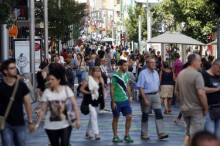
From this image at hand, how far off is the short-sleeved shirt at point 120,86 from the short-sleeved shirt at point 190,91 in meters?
3.30

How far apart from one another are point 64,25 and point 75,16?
3266 mm

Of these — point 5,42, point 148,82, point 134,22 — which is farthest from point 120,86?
point 134,22

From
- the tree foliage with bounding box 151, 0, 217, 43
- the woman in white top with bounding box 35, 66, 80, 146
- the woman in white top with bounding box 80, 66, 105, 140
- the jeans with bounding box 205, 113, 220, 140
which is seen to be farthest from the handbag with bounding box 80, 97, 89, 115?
the tree foliage with bounding box 151, 0, 217, 43

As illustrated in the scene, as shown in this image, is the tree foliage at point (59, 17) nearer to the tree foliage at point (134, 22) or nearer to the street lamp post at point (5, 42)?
the tree foliage at point (134, 22)

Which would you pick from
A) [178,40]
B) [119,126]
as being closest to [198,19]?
[178,40]

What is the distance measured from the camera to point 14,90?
30.8ft

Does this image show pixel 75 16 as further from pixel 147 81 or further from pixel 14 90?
pixel 14 90

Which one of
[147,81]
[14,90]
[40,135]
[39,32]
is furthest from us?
[39,32]

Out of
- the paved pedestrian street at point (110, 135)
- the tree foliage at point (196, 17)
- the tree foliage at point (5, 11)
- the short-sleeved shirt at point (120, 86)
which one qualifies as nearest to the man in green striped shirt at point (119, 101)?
the short-sleeved shirt at point (120, 86)

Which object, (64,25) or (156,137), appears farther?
(64,25)

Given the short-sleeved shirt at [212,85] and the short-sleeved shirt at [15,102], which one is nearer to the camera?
the short-sleeved shirt at [15,102]

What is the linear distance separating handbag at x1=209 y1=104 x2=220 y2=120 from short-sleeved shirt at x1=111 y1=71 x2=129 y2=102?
136 inches

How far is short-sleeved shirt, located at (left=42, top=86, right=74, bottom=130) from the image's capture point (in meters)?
9.43

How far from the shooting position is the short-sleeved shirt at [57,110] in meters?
9.43
